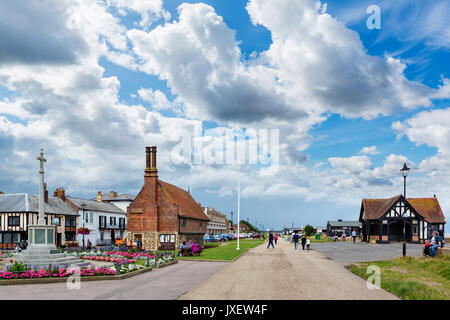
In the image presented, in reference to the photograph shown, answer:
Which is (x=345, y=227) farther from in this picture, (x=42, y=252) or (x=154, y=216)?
(x=42, y=252)

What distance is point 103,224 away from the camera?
65.4 meters

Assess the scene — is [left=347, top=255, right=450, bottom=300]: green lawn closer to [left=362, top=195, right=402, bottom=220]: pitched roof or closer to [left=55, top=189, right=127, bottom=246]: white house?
[left=362, top=195, right=402, bottom=220]: pitched roof

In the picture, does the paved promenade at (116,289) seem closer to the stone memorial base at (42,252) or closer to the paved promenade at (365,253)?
the stone memorial base at (42,252)

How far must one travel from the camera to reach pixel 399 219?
51094mm

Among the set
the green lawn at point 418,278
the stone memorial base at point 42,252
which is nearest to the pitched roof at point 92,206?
the stone memorial base at point 42,252

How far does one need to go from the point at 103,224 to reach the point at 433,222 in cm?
5142

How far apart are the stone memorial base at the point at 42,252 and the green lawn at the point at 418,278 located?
48.2ft

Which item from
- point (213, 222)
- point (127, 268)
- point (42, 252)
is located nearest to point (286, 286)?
point (127, 268)

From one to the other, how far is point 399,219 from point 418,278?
127 ft

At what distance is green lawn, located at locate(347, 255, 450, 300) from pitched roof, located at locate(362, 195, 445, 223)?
3415 cm

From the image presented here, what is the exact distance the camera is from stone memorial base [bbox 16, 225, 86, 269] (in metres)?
20.0

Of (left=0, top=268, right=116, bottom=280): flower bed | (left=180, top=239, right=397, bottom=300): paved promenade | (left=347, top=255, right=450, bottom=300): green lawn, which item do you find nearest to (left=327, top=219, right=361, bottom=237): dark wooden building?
(left=347, top=255, right=450, bottom=300): green lawn
